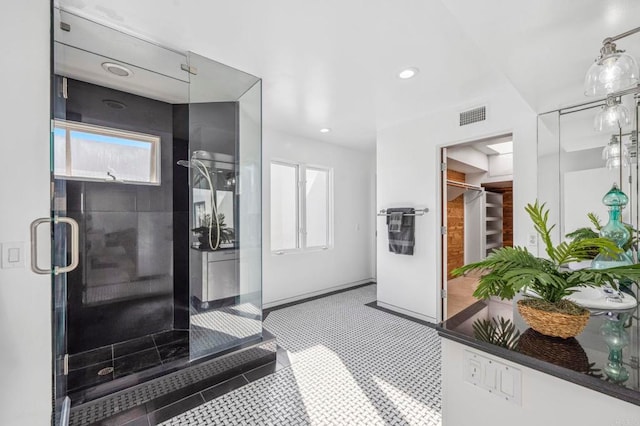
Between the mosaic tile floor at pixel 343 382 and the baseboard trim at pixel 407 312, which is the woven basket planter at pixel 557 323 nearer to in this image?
the mosaic tile floor at pixel 343 382

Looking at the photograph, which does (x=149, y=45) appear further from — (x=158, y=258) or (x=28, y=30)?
(x=158, y=258)

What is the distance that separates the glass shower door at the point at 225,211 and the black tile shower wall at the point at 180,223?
0.16 meters

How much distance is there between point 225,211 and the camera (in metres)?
2.76

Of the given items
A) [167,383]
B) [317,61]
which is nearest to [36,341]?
[167,383]

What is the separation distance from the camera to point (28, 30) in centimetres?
122

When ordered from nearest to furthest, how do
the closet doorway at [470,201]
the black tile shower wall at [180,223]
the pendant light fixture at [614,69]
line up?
the pendant light fixture at [614,69]
the black tile shower wall at [180,223]
the closet doorway at [470,201]

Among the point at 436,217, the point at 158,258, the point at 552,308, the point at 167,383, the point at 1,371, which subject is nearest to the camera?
the point at 552,308

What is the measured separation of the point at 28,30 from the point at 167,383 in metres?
2.13

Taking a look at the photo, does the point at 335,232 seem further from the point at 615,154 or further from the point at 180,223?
the point at 615,154

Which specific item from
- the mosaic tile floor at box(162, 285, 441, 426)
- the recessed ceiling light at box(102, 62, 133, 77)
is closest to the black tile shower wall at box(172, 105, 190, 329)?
the recessed ceiling light at box(102, 62, 133, 77)

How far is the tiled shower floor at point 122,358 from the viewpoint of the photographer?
1969 millimetres

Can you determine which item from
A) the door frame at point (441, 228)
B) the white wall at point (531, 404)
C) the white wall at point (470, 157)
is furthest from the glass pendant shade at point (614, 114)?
the white wall at point (470, 157)

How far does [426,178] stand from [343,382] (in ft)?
7.51

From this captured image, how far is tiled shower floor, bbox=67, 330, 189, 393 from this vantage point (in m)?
1.97
